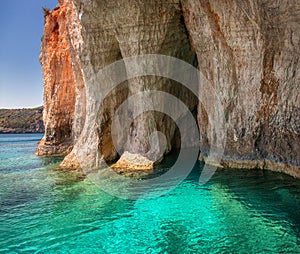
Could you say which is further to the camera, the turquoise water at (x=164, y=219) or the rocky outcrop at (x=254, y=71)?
the rocky outcrop at (x=254, y=71)

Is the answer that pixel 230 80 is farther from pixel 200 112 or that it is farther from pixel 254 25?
pixel 200 112

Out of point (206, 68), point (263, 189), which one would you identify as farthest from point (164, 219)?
point (206, 68)

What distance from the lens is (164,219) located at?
21.5 feet

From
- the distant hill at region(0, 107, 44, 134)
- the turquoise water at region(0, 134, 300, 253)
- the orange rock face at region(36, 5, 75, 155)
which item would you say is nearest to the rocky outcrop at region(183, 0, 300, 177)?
the turquoise water at region(0, 134, 300, 253)

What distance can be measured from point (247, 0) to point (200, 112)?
6.56 meters

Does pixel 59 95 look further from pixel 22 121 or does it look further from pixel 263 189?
pixel 22 121

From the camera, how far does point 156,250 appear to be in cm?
514

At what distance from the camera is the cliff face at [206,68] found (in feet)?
31.8

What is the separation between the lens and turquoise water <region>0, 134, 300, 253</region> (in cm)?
530

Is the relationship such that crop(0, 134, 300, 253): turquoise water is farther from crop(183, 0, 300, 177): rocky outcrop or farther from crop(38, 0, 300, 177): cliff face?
crop(38, 0, 300, 177): cliff face

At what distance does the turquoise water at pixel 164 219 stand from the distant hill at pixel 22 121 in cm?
8304

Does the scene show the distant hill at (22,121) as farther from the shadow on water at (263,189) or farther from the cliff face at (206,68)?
the shadow on water at (263,189)

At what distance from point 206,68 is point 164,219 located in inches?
335

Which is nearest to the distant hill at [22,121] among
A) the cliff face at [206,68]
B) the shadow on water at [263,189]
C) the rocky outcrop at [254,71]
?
the cliff face at [206,68]
